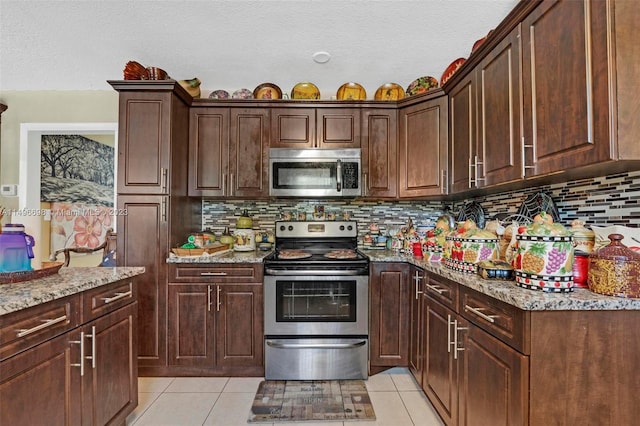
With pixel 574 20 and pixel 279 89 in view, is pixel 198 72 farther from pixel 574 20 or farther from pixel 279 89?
pixel 574 20

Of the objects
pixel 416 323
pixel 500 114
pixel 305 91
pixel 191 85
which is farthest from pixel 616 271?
pixel 191 85

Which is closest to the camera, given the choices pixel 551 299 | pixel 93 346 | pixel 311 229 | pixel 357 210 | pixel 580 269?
pixel 551 299

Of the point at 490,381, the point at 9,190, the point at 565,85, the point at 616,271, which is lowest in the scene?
the point at 490,381

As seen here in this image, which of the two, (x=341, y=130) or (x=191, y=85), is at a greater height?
(x=191, y=85)

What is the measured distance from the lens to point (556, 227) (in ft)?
4.10

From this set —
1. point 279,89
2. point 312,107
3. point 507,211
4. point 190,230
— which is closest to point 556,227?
point 507,211

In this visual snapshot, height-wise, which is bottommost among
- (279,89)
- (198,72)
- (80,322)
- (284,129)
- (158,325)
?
(158,325)

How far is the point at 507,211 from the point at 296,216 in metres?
1.77

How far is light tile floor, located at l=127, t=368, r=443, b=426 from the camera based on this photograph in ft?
6.40

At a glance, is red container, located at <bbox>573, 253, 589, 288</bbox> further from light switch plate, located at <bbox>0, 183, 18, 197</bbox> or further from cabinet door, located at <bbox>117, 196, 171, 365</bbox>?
light switch plate, located at <bbox>0, 183, 18, 197</bbox>

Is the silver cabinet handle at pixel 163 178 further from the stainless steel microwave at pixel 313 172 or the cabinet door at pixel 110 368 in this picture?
the cabinet door at pixel 110 368

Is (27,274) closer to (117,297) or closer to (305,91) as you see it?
(117,297)

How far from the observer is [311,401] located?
2145mm

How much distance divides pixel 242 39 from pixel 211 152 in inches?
37.1
